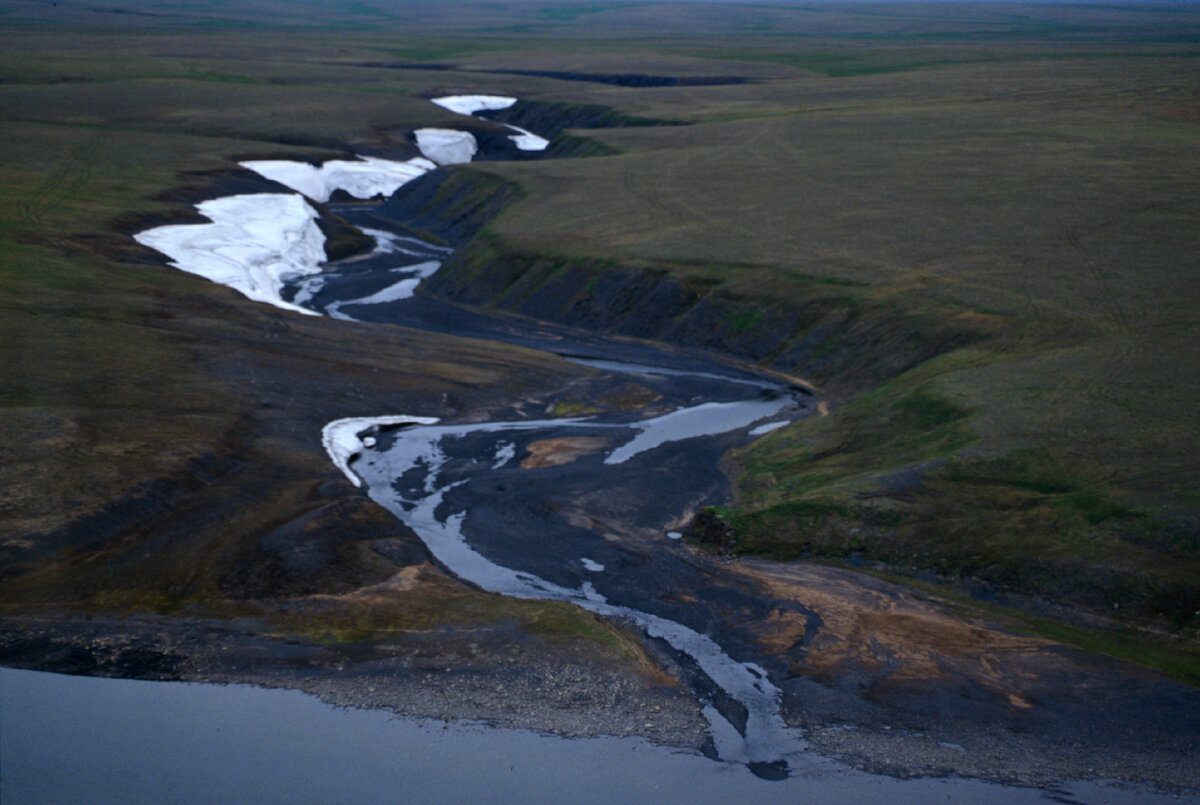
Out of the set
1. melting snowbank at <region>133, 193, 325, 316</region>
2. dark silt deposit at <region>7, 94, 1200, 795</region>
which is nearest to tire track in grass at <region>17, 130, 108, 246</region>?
melting snowbank at <region>133, 193, 325, 316</region>

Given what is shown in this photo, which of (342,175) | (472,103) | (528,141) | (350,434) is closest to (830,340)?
(350,434)

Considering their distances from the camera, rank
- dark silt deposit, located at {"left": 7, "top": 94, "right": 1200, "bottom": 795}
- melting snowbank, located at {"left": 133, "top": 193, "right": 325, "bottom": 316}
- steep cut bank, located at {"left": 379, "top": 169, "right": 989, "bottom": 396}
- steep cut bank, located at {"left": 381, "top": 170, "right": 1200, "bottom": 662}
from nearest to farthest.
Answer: dark silt deposit, located at {"left": 7, "top": 94, "right": 1200, "bottom": 795}, steep cut bank, located at {"left": 381, "top": 170, "right": 1200, "bottom": 662}, steep cut bank, located at {"left": 379, "top": 169, "right": 989, "bottom": 396}, melting snowbank, located at {"left": 133, "top": 193, "right": 325, "bottom": 316}

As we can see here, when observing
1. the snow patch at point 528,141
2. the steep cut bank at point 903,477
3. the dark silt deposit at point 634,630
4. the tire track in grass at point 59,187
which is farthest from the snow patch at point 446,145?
the dark silt deposit at point 634,630

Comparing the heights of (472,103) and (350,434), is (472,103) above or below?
above

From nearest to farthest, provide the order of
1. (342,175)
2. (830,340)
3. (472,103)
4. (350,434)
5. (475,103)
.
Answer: (350,434), (830,340), (342,175), (472,103), (475,103)

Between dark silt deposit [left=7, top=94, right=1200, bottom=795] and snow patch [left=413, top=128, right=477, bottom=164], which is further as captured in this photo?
snow patch [left=413, top=128, right=477, bottom=164]

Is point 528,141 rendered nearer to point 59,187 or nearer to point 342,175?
point 342,175

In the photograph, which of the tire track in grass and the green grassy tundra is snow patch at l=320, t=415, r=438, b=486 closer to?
the green grassy tundra
